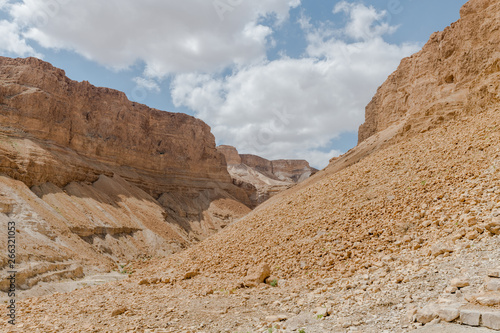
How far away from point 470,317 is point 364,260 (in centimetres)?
384

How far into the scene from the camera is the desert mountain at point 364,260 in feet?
16.8

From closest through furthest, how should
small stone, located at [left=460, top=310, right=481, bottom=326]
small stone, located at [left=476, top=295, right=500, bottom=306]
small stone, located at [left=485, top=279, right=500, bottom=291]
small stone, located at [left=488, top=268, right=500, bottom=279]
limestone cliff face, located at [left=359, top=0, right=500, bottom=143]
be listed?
small stone, located at [left=460, top=310, right=481, bottom=326] < small stone, located at [left=476, top=295, right=500, bottom=306] < small stone, located at [left=485, top=279, right=500, bottom=291] < small stone, located at [left=488, top=268, right=500, bottom=279] < limestone cliff face, located at [left=359, top=0, right=500, bottom=143]

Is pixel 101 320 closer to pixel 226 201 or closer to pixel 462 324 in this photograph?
pixel 462 324

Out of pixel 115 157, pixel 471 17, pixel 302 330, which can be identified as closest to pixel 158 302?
pixel 302 330

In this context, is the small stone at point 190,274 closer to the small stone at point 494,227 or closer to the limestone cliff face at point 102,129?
the small stone at point 494,227

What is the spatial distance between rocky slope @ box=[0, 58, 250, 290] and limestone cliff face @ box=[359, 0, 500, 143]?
908 inches

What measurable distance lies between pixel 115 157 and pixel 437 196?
4483 cm

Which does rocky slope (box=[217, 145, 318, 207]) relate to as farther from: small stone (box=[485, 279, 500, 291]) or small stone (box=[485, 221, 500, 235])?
small stone (box=[485, 279, 500, 291])

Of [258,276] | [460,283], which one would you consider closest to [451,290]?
[460,283]

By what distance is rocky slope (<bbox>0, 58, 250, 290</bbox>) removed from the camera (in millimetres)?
24484

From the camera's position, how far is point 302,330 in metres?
5.20

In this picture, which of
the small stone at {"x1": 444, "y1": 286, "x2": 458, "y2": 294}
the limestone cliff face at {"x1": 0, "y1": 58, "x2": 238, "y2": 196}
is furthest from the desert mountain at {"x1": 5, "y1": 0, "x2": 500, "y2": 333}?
the limestone cliff face at {"x1": 0, "y1": 58, "x2": 238, "y2": 196}

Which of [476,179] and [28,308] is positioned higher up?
[476,179]

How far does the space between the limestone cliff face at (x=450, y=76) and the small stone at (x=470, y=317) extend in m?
13.9
